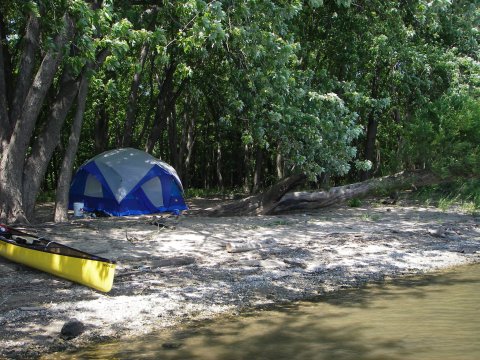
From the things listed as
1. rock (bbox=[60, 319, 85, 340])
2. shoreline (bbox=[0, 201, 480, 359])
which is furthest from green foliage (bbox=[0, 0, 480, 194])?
rock (bbox=[60, 319, 85, 340])

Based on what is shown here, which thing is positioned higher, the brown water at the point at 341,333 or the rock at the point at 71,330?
the rock at the point at 71,330

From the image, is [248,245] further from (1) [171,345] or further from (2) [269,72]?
(1) [171,345]

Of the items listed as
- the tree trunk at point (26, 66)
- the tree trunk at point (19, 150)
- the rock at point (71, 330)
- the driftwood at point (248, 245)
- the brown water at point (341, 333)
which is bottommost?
→ the brown water at point (341, 333)

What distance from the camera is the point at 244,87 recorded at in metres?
12.2

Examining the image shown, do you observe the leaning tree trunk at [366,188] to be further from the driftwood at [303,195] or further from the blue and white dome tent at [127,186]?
the blue and white dome tent at [127,186]

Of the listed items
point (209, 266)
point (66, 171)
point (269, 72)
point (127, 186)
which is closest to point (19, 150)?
point (66, 171)

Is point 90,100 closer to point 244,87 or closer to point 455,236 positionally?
point 244,87

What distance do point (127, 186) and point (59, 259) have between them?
8275mm

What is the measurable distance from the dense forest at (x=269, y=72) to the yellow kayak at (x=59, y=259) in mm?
2695

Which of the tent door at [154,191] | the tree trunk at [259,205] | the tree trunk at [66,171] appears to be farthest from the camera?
the tent door at [154,191]

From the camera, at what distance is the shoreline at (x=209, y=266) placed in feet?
20.9

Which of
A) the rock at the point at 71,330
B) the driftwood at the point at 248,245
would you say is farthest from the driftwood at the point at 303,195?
the rock at the point at 71,330

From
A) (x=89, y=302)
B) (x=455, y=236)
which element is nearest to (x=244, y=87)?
(x=455, y=236)

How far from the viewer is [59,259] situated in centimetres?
751
